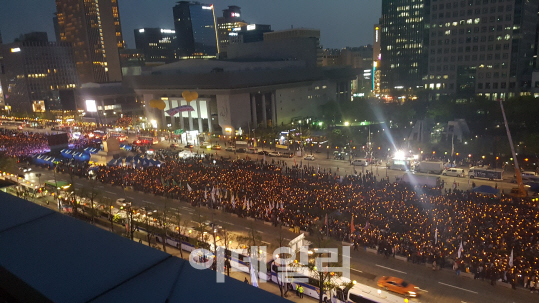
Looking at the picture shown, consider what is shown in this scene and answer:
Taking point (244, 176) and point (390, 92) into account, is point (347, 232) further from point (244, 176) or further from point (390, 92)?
point (390, 92)

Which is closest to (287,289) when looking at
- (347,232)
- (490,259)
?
(347,232)

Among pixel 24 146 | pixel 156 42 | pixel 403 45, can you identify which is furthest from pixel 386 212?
pixel 156 42

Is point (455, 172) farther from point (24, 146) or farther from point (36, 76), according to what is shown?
point (36, 76)

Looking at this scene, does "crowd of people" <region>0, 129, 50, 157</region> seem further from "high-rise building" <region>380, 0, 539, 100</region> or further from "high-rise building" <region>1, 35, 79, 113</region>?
"high-rise building" <region>380, 0, 539, 100</region>

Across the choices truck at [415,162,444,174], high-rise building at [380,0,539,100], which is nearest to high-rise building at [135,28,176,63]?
high-rise building at [380,0,539,100]

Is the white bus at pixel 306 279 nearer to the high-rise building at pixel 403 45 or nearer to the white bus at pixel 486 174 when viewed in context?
the white bus at pixel 486 174
